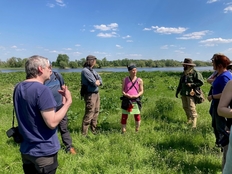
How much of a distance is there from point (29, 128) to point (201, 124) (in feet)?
18.0

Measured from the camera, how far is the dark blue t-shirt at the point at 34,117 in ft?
6.93

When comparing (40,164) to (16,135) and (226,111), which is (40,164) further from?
(226,111)

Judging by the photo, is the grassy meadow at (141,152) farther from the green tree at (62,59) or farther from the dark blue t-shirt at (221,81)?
the green tree at (62,59)

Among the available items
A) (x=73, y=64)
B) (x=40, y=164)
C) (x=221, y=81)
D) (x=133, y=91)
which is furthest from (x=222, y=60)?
(x=73, y=64)

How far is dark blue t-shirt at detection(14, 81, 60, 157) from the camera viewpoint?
2.11 m

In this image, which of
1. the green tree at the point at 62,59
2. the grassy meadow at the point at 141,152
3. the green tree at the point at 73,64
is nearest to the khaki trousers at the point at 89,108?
the grassy meadow at the point at 141,152

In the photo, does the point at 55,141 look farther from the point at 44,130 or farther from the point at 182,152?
the point at 182,152

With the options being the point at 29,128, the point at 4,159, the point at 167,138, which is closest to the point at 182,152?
the point at 167,138

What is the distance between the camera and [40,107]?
212 cm

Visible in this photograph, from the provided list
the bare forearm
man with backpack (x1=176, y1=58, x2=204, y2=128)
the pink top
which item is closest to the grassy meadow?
man with backpack (x1=176, y1=58, x2=204, y2=128)

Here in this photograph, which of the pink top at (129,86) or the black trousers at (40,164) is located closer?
the black trousers at (40,164)

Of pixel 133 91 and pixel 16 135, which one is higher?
pixel 133 91

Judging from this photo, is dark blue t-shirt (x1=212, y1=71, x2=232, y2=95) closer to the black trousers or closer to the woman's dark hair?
the woman's dark hair

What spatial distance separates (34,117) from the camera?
2.18 metres
